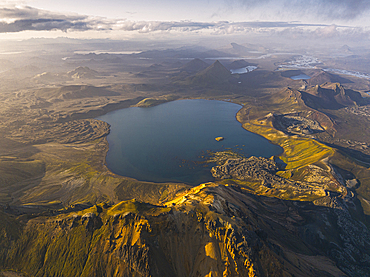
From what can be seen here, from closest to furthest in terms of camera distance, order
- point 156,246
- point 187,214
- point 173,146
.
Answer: point 156,246 < point 187,214 < point 173,146

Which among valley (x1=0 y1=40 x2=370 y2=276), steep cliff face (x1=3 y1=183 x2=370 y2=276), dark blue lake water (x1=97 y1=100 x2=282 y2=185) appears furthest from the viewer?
dark blue lake water (x1=97 y1=100 x2=282 y2=185)

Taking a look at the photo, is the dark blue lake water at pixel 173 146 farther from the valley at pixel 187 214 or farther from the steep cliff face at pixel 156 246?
the steep cliff face at pixel 156 246

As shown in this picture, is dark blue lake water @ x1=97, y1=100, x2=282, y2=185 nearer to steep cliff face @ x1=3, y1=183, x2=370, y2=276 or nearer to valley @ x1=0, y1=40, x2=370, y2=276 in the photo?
valley @ x1=0, y1=40, x2=370, y2=276

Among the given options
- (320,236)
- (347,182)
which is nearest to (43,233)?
(320,236)

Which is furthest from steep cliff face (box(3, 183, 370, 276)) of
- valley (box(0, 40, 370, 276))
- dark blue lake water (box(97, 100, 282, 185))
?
dark blue lake water (box(97, 100, 282, 185))

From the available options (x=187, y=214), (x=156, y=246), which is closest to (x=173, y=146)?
(x=187, y=214)

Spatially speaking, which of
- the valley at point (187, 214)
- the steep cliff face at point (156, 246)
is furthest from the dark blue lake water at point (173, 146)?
the steep cliff face at point (156, 246)

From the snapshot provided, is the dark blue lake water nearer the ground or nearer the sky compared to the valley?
nearer the ground

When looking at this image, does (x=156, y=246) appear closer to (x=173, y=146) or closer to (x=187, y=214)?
(x=187, y=214)
